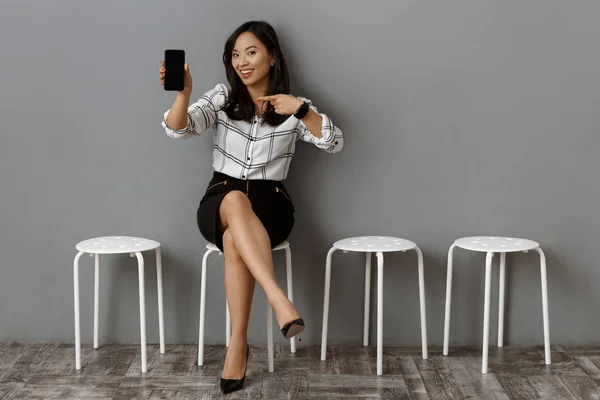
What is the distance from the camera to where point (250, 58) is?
2883mm

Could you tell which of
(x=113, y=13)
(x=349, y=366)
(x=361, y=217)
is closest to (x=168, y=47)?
(x=113, y=13)

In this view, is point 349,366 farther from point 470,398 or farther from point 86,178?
point 86,178

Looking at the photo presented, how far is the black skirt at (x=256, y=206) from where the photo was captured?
110 inches

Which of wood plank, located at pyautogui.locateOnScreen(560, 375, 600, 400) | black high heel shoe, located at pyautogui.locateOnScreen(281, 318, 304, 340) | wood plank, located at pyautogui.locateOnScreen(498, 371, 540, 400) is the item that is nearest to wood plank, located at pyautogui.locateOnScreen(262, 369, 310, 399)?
black high heel shoe, located at pyautogui.locateOnScreen(281, 318, 304, 340)

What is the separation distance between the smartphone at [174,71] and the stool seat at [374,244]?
82 cm

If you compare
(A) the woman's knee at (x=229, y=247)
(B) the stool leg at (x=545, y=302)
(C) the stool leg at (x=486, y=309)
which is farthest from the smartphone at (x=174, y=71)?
(B) the stool leg at (x=545, y=302)

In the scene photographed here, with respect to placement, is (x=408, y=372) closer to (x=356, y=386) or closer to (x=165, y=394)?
(x=356, y=386)

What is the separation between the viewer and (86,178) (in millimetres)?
3094

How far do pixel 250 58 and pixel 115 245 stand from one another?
0.83 metres

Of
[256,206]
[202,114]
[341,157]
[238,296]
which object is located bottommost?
[238,296]

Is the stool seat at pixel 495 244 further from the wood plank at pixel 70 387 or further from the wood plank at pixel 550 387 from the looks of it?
the wood plank at pixel 70 387

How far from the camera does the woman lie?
2.72 meters

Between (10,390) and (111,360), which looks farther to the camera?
(111,360)

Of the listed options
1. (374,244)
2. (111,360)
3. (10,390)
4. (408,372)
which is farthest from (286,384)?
(10,390)
